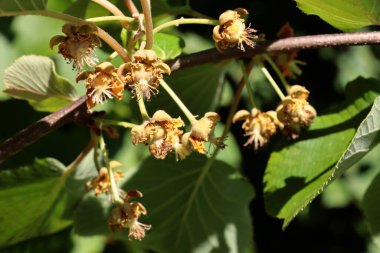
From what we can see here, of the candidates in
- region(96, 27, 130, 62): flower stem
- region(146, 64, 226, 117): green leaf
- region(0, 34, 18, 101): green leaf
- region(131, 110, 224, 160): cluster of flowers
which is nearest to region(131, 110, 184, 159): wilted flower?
region(131, 110, 224, 160): cluster of flowers

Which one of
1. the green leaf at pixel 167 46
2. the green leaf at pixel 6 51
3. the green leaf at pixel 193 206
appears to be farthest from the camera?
the green leaf at pixel 6 51

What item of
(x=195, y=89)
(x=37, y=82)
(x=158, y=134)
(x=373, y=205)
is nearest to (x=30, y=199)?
(x=37, y=82)

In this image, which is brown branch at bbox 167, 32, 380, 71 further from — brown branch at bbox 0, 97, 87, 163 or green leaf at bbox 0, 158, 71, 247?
green leaf at bbox 0, 158, 71, 247

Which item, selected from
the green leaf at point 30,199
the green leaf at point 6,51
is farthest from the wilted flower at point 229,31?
the green leaf at point 6,51

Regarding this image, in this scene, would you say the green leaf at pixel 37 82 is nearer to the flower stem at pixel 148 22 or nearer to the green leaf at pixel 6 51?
the flower stem at pixel 148 22

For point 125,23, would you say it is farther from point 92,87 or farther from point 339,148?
point 339,148
